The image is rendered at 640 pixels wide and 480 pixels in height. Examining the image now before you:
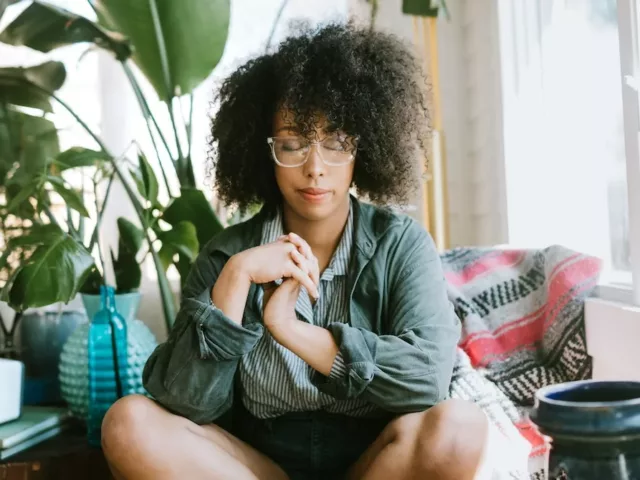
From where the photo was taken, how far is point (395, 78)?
4.45ft

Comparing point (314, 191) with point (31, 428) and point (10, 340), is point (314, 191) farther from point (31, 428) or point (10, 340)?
point (10, 340)

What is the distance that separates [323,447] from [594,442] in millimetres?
733

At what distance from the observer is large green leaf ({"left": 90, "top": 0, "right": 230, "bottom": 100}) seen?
5.21 feet

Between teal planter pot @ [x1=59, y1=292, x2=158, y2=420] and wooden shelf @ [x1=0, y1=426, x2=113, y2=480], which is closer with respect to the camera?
wooden shelf @ [x1=0, y1=426, x2=113, y2=480]

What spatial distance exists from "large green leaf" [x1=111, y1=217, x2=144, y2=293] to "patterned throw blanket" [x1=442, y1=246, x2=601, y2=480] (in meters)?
0.78

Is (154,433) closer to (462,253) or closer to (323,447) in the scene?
(323,447)

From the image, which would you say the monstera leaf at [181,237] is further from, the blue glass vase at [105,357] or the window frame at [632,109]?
the window frame at [632,109]

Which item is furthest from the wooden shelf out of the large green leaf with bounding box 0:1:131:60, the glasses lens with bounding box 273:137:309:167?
the large green leaf with bounding box 0:1:131:60

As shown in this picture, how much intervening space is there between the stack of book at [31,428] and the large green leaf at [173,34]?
83 centimetres

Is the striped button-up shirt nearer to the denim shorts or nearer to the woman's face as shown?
the denim shorts

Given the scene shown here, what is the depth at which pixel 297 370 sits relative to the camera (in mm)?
1247

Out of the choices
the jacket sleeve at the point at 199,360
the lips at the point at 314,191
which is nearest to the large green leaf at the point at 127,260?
the jacket sleeve at the point at 199,360

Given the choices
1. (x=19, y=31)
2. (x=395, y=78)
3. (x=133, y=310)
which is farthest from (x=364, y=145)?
(x=19, y=31)

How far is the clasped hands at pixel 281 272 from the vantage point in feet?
3.89
